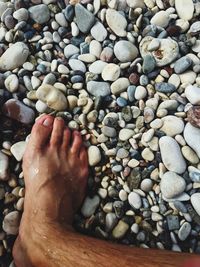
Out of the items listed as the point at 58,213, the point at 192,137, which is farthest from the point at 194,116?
the point at 58,213

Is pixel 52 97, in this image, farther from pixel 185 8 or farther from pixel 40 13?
pixel 185 8

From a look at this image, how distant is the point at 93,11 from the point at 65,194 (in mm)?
800

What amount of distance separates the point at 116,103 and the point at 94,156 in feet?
0.77

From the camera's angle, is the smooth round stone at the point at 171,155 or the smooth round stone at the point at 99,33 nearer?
the smooth round stone at the point at 171,155

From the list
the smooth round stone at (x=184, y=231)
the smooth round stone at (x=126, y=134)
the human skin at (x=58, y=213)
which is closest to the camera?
the human skin at (x=58, y=213)

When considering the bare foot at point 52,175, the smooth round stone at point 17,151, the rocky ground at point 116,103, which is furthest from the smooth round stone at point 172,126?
the smooth round stone at point 17,151

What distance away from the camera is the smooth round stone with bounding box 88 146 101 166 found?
6.61 feet

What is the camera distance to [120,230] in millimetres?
1924

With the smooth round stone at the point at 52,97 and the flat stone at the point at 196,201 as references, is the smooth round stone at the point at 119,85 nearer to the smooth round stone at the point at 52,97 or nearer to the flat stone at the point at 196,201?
the smooth round stone at the point at 52,97

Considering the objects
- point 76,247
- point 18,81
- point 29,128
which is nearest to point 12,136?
point 29,128

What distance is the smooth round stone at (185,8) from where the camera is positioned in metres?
2.16

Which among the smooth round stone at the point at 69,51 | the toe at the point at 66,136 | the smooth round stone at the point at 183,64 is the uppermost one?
the smooth round stone at the point at 69,51

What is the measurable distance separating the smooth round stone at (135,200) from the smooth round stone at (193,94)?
424 millimetres

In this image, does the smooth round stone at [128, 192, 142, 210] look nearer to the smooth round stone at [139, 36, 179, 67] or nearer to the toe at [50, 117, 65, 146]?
the toe at [50, 117, 65, 146]
